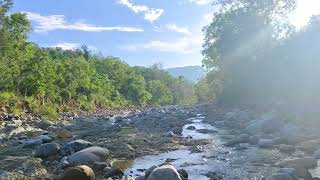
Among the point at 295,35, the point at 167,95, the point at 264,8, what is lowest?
the point at 167,95

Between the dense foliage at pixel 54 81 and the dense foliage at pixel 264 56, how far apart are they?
2080 centimetres

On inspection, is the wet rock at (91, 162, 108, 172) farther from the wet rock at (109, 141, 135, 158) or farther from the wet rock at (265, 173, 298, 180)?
the wet rock at (265, 173, 298, 180)

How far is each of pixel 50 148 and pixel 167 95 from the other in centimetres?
12239

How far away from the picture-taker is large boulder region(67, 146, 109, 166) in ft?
45.3

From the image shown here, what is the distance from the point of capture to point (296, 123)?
2209cm

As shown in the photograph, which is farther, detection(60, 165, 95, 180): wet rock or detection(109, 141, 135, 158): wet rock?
detection(109, 141, 135, 158): wet rock

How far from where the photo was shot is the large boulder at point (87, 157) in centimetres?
1382

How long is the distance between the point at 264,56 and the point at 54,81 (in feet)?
115

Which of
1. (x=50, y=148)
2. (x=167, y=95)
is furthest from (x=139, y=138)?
(x=167, y=95)

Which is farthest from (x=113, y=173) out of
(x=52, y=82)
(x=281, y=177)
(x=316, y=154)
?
(x=52, y=82)

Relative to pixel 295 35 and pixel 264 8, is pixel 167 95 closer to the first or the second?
pixel 264 8

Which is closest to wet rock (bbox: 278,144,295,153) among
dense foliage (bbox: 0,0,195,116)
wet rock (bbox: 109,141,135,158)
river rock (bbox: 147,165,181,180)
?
wet rock (bbox: 109,141,135,158)

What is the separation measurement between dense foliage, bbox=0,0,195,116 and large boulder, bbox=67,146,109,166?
28199mm

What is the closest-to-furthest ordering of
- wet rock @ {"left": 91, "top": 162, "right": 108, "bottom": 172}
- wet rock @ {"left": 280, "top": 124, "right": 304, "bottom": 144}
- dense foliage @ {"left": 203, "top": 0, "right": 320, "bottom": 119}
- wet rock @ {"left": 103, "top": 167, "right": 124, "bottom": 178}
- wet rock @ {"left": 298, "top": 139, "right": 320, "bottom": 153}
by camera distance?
wet rock @ {"left": 103, "top": 167, "right": 124, "bottom": 178}, wet rock @ {"left": 91, "top": 162, "right": 108, "bottom": 172}, wet rock @ {"left": 298, "top": 139, "right": 320, "bottom": 153}, wet rock @ {"left": 280, "top": 124, "right": 304, "bottom": 144}, dense foliage @ {"left": 203, "top": 0, "right": 320, "bottom": 119}
